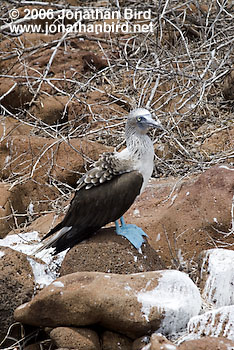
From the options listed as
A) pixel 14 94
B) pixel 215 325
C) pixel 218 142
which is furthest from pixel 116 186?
pixel 14 94

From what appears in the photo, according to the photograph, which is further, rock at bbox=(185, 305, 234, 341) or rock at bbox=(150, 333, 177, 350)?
rock at bbox=(185, 305, 234, 341)

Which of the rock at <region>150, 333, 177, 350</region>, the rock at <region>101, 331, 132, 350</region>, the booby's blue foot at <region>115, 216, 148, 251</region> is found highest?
the rock at <region>150, 333, 177, 350</region>

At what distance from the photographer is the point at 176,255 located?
4391mm

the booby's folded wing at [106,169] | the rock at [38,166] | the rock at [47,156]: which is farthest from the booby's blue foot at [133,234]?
the rock at [47,156]

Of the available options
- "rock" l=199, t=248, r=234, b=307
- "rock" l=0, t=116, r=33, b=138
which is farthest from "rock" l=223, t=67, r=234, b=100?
"rock" l=199, t=248, r=234, b=307

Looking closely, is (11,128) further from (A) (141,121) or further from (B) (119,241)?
(B) (119,241)

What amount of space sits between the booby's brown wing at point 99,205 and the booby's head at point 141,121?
30 cm

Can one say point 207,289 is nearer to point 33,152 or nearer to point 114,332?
point 114,332

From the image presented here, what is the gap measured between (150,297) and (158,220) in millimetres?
1327

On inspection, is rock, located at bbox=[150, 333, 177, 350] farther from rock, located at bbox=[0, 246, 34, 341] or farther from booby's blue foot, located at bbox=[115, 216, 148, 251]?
rock, located at bbox=[0, 246, 34, 341]

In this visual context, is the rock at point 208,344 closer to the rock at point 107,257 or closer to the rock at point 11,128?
the rock at point 107,257

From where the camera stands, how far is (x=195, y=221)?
4.41m

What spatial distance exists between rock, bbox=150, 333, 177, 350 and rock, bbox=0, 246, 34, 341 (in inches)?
39.5

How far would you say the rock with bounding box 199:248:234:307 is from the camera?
11.8 feet
